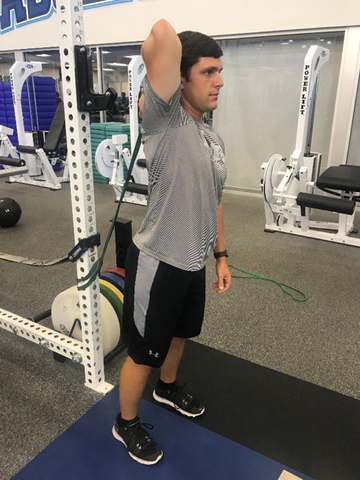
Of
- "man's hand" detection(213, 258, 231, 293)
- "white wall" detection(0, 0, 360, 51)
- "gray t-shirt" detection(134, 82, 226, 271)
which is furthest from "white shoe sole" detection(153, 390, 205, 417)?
"white wall" detection(0, 0, 360, 51)

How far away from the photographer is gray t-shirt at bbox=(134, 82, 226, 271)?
1072 millimetres

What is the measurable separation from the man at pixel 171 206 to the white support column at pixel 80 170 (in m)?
0.28

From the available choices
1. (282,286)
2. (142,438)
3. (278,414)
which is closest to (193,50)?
(142,438)

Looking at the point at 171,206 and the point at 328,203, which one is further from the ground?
the point at 171,206

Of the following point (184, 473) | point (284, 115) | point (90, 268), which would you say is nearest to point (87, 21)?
point (284, 115)

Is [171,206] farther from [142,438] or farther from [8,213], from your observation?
[8,213]

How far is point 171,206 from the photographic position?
3.74ft

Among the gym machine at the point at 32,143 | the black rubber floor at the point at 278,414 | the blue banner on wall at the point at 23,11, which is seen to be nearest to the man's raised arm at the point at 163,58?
the black rubber floor at the point at 278,414

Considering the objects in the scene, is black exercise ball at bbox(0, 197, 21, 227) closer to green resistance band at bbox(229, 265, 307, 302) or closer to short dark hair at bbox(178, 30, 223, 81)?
green resistance band at bbox(229, 265, 307, 302)

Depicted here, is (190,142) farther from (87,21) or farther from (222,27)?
(87,21)

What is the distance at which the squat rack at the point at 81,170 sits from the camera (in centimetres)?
126

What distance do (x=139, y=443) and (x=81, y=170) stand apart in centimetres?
101

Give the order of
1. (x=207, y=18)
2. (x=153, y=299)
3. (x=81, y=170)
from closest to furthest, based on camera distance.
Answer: (x=153, y=299) → (x=81, y=170) → (x=207, y=18)

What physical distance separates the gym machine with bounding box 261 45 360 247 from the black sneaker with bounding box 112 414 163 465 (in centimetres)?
253
